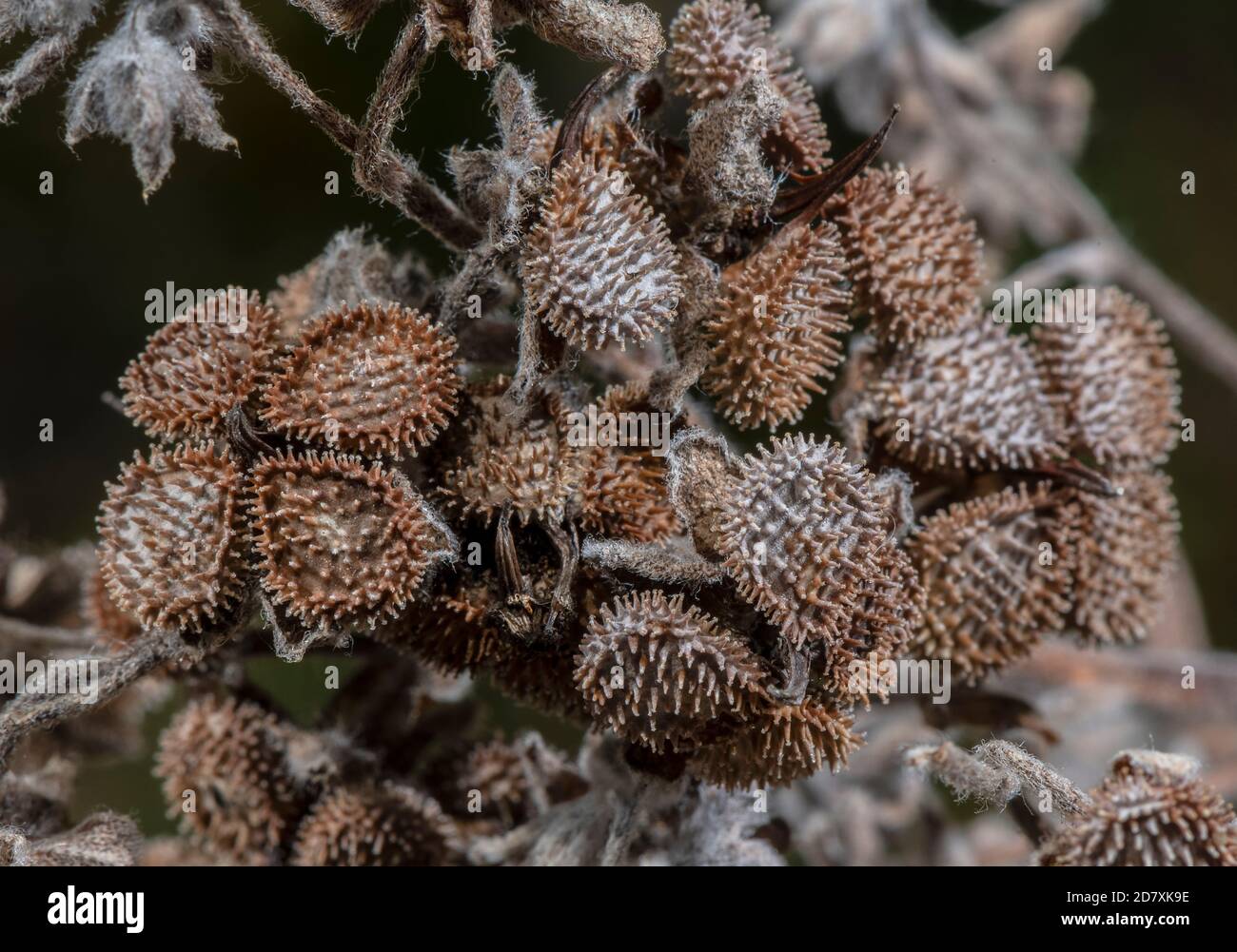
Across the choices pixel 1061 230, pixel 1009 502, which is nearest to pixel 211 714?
pixel 1009 502

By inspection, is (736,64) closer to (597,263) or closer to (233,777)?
(597,263)

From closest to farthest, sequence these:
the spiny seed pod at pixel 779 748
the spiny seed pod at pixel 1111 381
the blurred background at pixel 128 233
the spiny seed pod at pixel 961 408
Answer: the spiny seed pod at pixel 779 748
the spiny seed pod at pixel 961 408
the spiny seed pod at pixel 1111 381
the blurred background at pixel 128 233

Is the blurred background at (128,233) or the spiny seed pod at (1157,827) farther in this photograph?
the blurred background at (128,233)

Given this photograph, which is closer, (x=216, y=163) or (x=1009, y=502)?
(x=1009, y=502)

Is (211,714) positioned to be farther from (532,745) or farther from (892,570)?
(892,570)

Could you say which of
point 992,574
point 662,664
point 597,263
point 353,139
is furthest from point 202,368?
point 992,574
